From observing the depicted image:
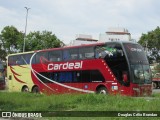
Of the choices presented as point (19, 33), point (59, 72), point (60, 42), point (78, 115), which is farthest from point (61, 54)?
point (19, 33)

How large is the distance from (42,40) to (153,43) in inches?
793

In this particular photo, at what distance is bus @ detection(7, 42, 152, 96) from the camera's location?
21.7 meters

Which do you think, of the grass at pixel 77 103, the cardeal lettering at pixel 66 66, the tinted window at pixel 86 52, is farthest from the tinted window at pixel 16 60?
the grass at pixel 77 103

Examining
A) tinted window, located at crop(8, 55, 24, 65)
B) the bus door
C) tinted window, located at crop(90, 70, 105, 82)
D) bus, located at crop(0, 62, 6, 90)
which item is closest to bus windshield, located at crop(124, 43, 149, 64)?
the bus door

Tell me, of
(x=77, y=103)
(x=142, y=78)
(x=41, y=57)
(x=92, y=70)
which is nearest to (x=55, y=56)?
(x=41, y=57)

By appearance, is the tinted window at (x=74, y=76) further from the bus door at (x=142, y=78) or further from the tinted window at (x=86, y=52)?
the bus door at (x=142, y=78)

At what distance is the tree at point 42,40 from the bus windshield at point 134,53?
37135mm

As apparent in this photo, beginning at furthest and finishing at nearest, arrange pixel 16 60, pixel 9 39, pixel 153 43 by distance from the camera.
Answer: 1. pixel 153 43
2. pixel 9 39
3. pixel 16 60

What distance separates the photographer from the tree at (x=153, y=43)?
2547 inches

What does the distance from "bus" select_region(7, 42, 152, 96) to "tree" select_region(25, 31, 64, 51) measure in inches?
1155

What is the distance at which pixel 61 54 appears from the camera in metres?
26.0

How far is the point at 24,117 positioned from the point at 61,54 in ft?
47.6

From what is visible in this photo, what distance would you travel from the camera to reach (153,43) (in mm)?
65375

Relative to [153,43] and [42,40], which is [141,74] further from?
[153,43]
